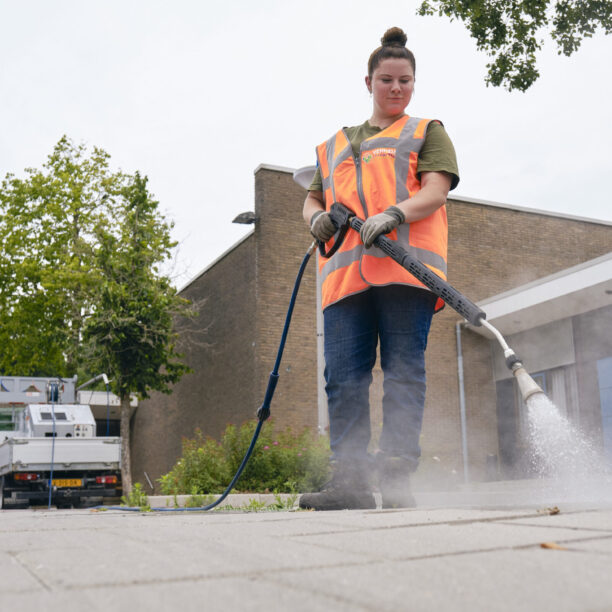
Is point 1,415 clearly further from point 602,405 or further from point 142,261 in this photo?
point 602,405

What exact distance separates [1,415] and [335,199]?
16981 mm

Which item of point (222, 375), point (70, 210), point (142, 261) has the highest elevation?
point (70, 210)

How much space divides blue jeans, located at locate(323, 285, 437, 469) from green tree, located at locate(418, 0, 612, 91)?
6.66 metres

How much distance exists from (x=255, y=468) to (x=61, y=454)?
9.67 metres

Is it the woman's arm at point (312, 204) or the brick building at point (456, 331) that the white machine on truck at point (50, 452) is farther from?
the woman's arm at point (312, 204)

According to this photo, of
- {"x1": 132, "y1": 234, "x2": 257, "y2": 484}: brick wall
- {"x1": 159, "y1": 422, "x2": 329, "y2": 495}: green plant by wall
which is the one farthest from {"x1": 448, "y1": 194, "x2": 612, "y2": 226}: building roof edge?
{"x1": 159, "y1": 422, "x2": 329, "y2": 495}: green plant by wall

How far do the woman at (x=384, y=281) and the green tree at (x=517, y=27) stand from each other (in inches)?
232

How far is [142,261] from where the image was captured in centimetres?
2020

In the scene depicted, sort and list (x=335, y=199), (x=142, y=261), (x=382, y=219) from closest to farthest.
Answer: (x=382, y=219) → (x=335, y=199) → (x=142, y=261)

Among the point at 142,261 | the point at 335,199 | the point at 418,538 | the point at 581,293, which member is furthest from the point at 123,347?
the point at 418,538

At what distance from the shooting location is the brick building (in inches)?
683

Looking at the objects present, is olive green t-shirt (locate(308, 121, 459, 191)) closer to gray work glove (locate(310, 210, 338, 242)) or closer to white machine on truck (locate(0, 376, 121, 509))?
gray work glove (locate(310, 210, 338, 242))

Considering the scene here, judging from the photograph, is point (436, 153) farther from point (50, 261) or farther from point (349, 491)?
point (50, 261)

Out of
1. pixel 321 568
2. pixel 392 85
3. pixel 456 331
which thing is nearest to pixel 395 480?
pixel 392 85
